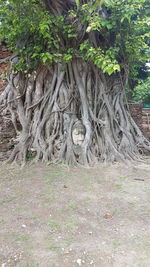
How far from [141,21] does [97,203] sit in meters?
2.94

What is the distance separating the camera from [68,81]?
12.7ft

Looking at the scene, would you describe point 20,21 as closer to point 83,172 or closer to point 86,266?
point 83,172

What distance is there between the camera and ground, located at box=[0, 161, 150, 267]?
129 cm

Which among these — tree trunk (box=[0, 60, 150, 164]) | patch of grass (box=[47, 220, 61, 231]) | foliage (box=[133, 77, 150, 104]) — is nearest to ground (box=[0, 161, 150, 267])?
patch of grass (box=[47, 220, 61, 231])

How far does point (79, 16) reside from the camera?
10.4 ft

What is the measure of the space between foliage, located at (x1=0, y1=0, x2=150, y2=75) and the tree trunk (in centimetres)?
37

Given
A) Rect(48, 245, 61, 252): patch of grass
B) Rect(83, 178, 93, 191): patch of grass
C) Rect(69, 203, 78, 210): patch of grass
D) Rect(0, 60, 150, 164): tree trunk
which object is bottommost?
Rect(48, 245, 61, 252): patch of grass

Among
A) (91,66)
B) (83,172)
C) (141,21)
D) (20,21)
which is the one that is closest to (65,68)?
(91,66)

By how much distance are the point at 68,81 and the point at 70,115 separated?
2.39 ft

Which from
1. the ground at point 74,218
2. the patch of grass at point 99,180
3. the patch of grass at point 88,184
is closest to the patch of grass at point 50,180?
the ground at point 74,218

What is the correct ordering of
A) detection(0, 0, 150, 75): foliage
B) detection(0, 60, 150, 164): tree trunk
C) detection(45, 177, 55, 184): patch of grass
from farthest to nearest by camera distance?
detection(0, 60, 150, 164): tree trunk < detection(0, 0, 150, 75): foliage < detection(45, 177, 55, 184): patch of grass

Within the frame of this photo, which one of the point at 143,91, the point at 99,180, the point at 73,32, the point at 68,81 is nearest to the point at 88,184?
the point at 99,180

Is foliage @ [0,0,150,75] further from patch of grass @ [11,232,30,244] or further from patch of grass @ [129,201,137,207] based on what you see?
patch of grass @ [11,232,30,244]

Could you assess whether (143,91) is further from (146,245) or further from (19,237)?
(19,237)
